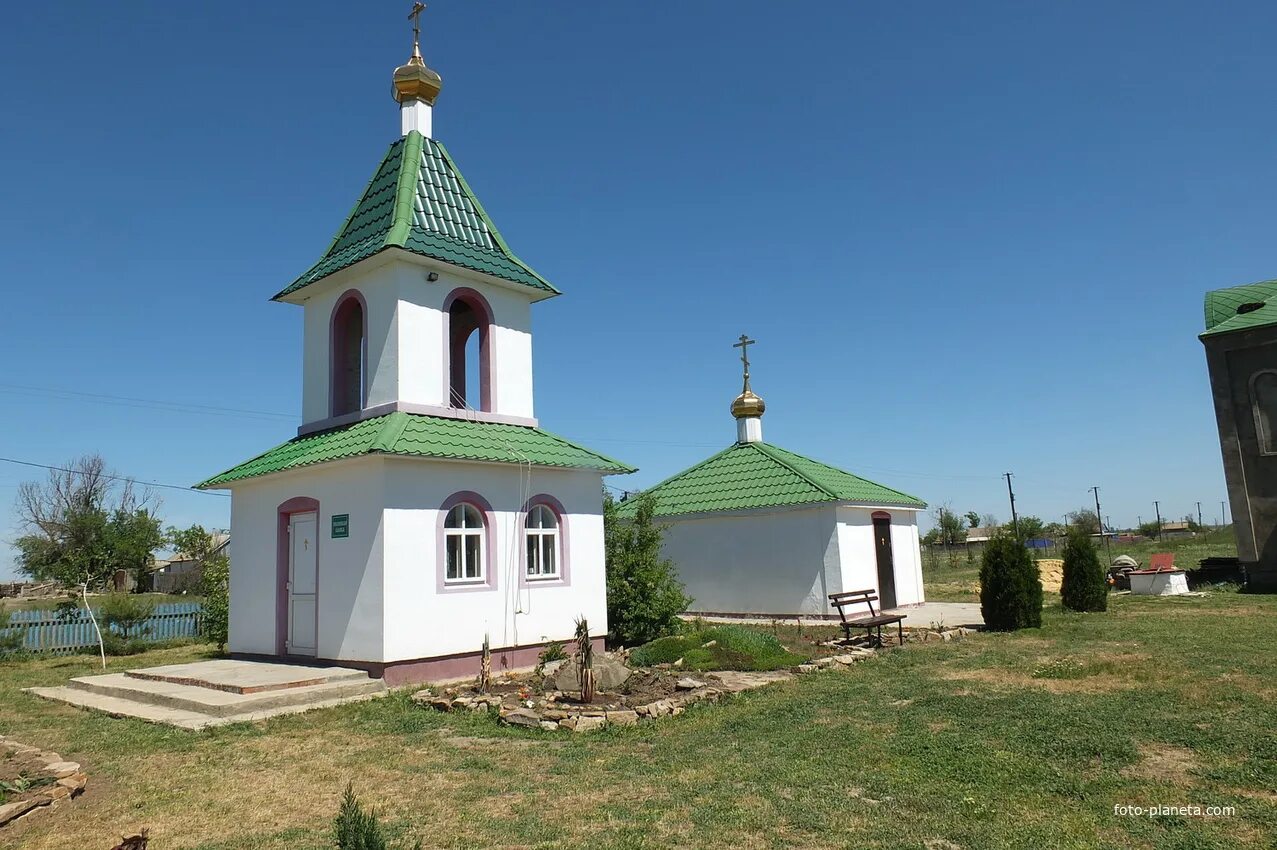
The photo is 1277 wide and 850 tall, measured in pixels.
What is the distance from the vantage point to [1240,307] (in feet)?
82.7

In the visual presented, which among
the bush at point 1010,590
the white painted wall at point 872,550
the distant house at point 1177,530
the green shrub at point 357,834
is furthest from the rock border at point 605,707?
the distant house at point 1177,530

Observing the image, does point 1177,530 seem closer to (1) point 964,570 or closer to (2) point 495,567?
(1) point 964,570

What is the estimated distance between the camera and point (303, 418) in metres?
14.5

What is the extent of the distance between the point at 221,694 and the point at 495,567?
13.1ft

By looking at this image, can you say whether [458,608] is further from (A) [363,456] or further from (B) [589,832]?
(B) [589,832]

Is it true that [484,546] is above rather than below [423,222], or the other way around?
below

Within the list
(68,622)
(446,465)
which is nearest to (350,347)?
(446,465)

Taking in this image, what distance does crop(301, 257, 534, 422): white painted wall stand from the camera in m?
13.0

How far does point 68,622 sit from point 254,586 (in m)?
7.52

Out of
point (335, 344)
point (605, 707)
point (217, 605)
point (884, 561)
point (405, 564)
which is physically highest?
point (335, 344)

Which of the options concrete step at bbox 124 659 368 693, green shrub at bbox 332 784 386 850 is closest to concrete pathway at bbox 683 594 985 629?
concrete step at bbox 124 659 368 693

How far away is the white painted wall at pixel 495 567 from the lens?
37.6 feet

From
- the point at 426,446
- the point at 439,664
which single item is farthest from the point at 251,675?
the point at 426,446

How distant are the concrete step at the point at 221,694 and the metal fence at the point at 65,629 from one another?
690 cm
